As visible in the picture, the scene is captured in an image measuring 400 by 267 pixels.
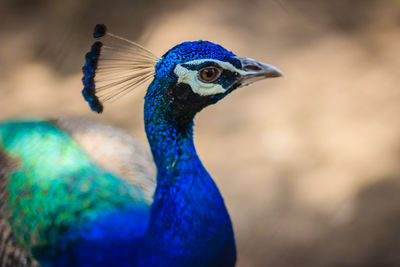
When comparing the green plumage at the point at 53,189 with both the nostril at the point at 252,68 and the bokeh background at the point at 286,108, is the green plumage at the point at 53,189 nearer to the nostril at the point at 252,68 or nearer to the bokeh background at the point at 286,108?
the bokeh background at the point at 286,108

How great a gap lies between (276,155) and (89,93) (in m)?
1.68

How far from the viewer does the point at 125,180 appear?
181 cm

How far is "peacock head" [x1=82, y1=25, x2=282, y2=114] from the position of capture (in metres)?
1.13

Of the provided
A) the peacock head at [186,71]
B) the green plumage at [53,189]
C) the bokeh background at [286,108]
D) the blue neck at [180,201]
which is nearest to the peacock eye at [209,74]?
the peacock head at [186,71]

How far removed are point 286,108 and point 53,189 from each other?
1762 millimetres

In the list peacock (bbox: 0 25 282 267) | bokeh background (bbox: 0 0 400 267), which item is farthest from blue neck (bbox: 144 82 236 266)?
bokeh background (bbox: 0 0 400 267)

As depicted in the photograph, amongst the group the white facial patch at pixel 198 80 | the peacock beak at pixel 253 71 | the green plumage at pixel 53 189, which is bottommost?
the green plumage at pixel 53 189

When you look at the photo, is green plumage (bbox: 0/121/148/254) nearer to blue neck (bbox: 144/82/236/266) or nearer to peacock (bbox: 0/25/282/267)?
peacock (bbox: 0/25/282/267)

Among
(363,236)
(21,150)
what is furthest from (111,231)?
(363,236)

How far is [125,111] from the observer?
321 centimetres

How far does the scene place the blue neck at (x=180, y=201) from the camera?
3.97 ft

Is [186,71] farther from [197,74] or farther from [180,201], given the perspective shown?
[180,201]

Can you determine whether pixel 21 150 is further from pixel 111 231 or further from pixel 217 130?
pixel 217 130

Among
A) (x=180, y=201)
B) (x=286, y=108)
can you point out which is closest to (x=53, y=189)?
(x=180, y=201)
